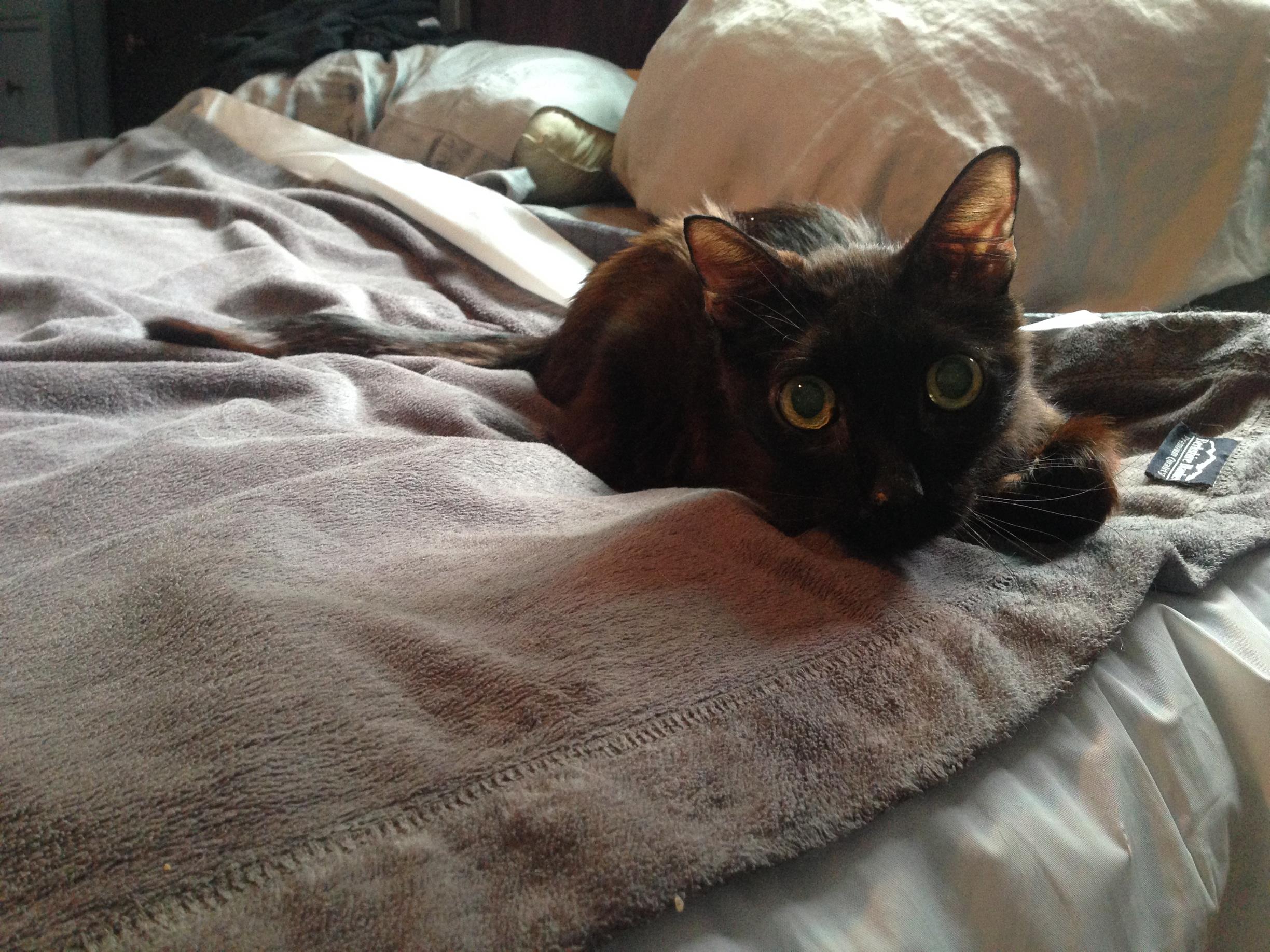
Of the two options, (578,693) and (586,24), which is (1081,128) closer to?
(578,693)

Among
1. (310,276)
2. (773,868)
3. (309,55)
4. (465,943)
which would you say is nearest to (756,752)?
(773,868)

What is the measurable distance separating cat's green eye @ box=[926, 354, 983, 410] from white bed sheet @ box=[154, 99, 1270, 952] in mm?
248

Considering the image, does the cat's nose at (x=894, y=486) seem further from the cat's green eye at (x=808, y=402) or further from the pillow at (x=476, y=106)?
the pillow at (x=476, y=106)

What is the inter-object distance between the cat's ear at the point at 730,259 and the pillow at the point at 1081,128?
2.27ft

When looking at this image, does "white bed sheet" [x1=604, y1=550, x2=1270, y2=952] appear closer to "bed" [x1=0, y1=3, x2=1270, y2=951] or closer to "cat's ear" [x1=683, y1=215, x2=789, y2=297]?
"bed" [x1=0, y1=3, x2=1270, y2=951]

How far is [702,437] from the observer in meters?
1.23

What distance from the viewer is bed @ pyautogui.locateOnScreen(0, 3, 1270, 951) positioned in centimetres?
50

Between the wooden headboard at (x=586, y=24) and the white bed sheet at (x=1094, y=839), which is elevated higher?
the wooden headboard at (x=586, y=24)

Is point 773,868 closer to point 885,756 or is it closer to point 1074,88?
point 885,756

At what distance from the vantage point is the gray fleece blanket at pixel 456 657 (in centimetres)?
49

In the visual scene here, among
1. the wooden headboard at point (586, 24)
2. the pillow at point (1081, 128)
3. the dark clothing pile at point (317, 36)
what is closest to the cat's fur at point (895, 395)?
the pillow at point (1081, 128)

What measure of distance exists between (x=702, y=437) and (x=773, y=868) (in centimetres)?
74

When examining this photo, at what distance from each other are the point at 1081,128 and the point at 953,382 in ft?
2.88

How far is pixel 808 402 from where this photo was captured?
93 centimetres
